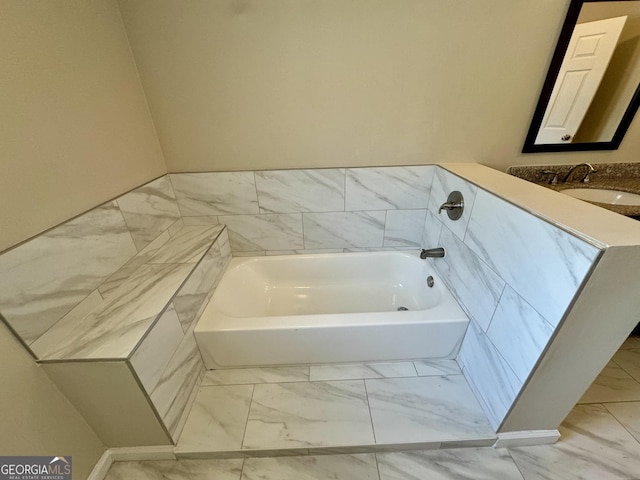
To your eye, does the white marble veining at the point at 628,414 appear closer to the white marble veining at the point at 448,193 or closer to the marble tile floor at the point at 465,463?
the marble tile floor at the point at 465,463

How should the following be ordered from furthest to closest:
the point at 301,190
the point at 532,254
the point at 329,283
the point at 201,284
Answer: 1. the point at 329,283
2. the point at 301,190
3. the point at 201,284
4. the point at 532,254

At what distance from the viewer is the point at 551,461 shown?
1036 millimetres

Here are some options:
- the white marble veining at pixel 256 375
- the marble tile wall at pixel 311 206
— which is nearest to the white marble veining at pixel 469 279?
the marble tile wall at pixel 311 206

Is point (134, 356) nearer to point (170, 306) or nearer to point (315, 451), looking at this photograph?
point (170, 306)

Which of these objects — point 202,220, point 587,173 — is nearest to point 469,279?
point 587,173

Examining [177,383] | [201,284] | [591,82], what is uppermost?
[591,82]

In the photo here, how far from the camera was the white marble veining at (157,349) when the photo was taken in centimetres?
87

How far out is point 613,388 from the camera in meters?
1.29

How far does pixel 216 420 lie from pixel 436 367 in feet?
3.76

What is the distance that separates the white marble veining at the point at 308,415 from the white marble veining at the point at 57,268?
90cm

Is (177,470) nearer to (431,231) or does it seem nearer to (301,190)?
(301,190)

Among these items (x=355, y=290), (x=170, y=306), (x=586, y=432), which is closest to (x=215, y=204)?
(x=170, y=306)

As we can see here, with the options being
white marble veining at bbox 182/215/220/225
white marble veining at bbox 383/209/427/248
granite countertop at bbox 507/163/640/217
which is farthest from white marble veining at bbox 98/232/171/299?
granite countertop at bbox 507/163/640/217

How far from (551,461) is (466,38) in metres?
1.99
